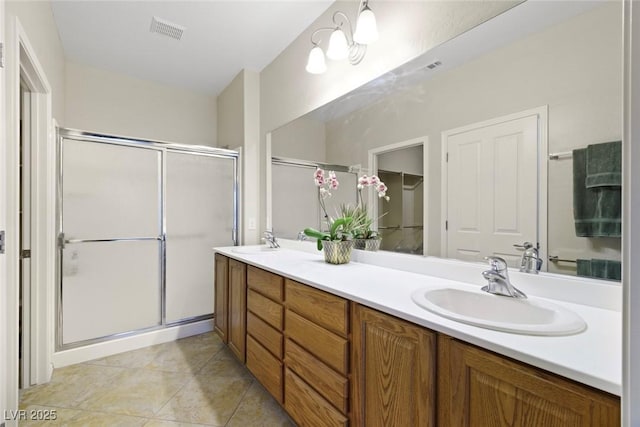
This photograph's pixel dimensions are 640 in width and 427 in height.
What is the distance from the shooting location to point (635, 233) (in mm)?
493

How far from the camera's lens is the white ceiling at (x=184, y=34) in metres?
2.09

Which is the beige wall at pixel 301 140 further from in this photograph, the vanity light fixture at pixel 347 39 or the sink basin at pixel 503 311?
the sink basin at pixel 503 311

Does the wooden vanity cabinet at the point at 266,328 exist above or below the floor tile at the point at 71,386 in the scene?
above

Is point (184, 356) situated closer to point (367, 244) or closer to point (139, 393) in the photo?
point (139, 393)

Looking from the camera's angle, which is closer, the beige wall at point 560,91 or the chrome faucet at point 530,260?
the beige wall at point 560,91

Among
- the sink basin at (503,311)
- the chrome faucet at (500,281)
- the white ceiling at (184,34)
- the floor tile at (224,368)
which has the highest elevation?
the white ceiling at (184,34)

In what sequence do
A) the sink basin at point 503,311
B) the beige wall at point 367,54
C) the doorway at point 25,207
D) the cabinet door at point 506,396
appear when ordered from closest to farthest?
the cabinet door at point 506,396 < the sink basin at point 503,311 < the beige wall at point 367,54 < the doorway at point 25,207

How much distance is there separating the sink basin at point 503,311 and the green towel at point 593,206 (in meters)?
0.28

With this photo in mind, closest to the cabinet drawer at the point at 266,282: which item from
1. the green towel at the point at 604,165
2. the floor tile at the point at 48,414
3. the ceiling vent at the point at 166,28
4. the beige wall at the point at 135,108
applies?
the floor tile at the point at 48,414

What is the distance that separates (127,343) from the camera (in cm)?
253

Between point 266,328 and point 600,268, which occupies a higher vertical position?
point 600,268

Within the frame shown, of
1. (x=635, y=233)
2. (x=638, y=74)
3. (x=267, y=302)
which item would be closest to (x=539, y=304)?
(x=635, y=233)

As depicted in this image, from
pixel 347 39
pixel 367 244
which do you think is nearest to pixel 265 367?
pixel 367 244

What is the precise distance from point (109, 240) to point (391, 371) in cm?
252
